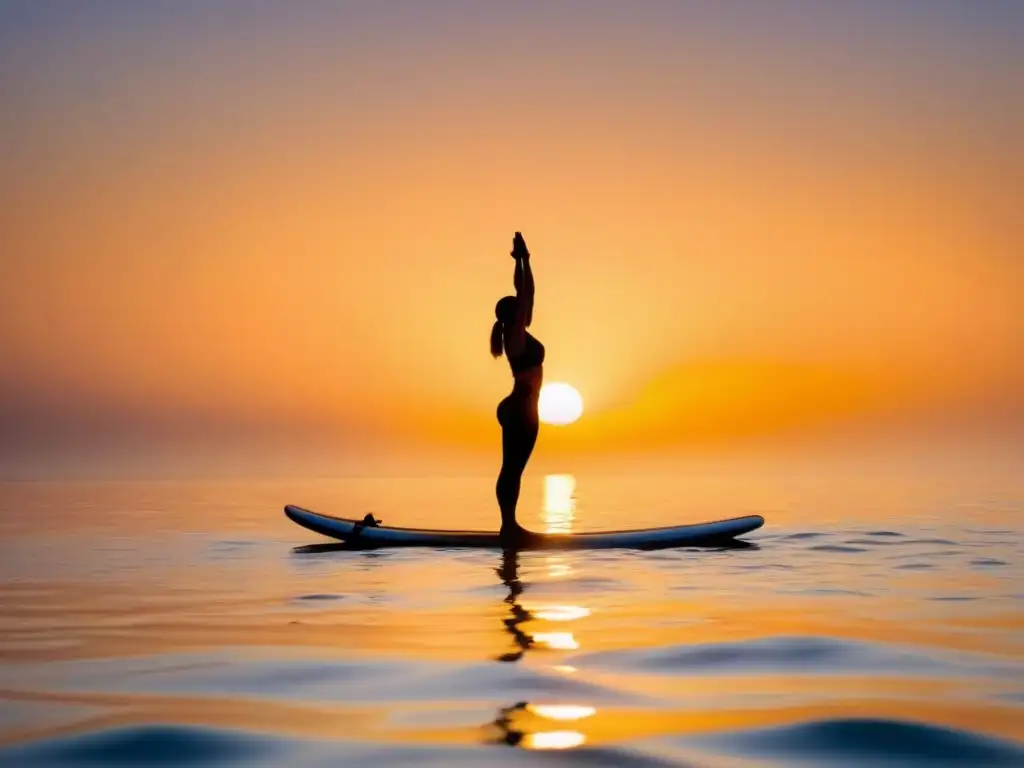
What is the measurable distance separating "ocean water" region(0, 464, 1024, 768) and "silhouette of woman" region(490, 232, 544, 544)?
4.48ft

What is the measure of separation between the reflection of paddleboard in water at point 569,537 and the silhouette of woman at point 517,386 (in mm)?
733

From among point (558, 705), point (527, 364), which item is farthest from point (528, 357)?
point (558, 705)

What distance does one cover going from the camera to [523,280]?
16453 mm

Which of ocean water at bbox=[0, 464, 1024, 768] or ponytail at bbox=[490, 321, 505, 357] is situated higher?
ponytail at bbox=[490, 321, 505, 357]

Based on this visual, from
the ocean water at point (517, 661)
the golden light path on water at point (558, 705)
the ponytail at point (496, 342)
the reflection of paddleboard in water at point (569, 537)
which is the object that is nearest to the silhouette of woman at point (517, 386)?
the ponytail at point (496, 342)


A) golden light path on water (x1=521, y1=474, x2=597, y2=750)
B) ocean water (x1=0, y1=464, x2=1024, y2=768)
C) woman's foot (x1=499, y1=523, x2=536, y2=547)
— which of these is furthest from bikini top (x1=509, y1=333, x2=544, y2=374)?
golden light path on water (x1=521, y1=474, x2=597, y2=750)

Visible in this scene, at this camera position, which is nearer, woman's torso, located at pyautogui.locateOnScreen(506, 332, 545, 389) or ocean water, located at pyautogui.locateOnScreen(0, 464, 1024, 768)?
ocean water, located at pyautogui.locateOnScreen(0, 464, 1024, 768)

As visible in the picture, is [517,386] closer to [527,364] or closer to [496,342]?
[527,364]

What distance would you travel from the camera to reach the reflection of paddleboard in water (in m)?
17.9

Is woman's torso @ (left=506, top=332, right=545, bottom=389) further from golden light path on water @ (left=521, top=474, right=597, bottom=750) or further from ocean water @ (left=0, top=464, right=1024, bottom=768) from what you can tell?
golden light path on water @ (left=521, top=474, right=597, bottom=750)

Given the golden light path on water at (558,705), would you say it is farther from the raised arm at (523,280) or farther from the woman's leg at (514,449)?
the raised arm at (523,280)

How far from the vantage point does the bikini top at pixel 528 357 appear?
17062 mm

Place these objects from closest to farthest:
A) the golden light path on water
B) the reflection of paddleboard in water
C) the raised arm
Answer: the golden light path on water < the raised arm < the reflection of paddleboard in water

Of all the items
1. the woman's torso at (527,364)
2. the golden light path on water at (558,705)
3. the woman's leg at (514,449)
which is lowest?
the golden light path on water at (558,705)
